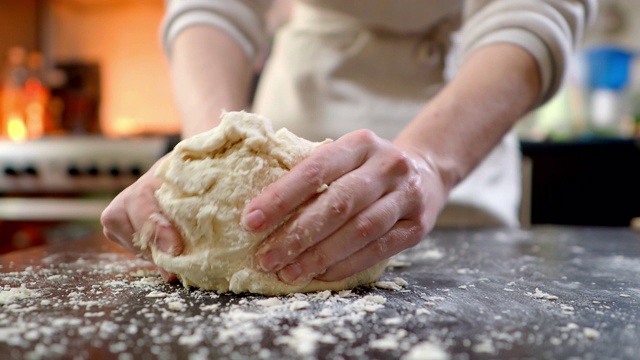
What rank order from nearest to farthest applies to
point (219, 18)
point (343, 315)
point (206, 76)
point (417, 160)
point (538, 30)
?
1. point (343, 315)
2. point (417, 160)
3. point (538, 30)
4. point (206, 76)
5. point (219, 18)

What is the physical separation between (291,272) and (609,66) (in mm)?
2917

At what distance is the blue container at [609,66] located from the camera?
313cm

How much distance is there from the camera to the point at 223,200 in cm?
79

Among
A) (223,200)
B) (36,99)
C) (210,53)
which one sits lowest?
(223,200)

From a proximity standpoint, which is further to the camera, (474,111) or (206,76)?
(206,76)

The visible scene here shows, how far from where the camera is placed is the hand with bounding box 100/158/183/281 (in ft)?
2.64

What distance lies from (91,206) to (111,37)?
1303 millimetres

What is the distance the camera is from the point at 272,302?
0.71 m

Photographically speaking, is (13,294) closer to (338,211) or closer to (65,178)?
(338,211)

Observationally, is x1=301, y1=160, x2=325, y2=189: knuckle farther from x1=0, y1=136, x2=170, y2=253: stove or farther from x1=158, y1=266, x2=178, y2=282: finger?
x1=0, y1=136, x2=170, y2=253: stove

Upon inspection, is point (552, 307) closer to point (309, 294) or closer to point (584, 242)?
point (309, 294)

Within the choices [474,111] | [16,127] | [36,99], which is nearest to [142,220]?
[474,111]

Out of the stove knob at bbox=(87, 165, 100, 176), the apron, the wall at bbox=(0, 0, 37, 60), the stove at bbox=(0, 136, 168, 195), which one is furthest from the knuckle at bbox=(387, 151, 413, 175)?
the wall at bbox=(0, 0, 37, 60)

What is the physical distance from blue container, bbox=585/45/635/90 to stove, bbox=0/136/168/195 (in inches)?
87.0
